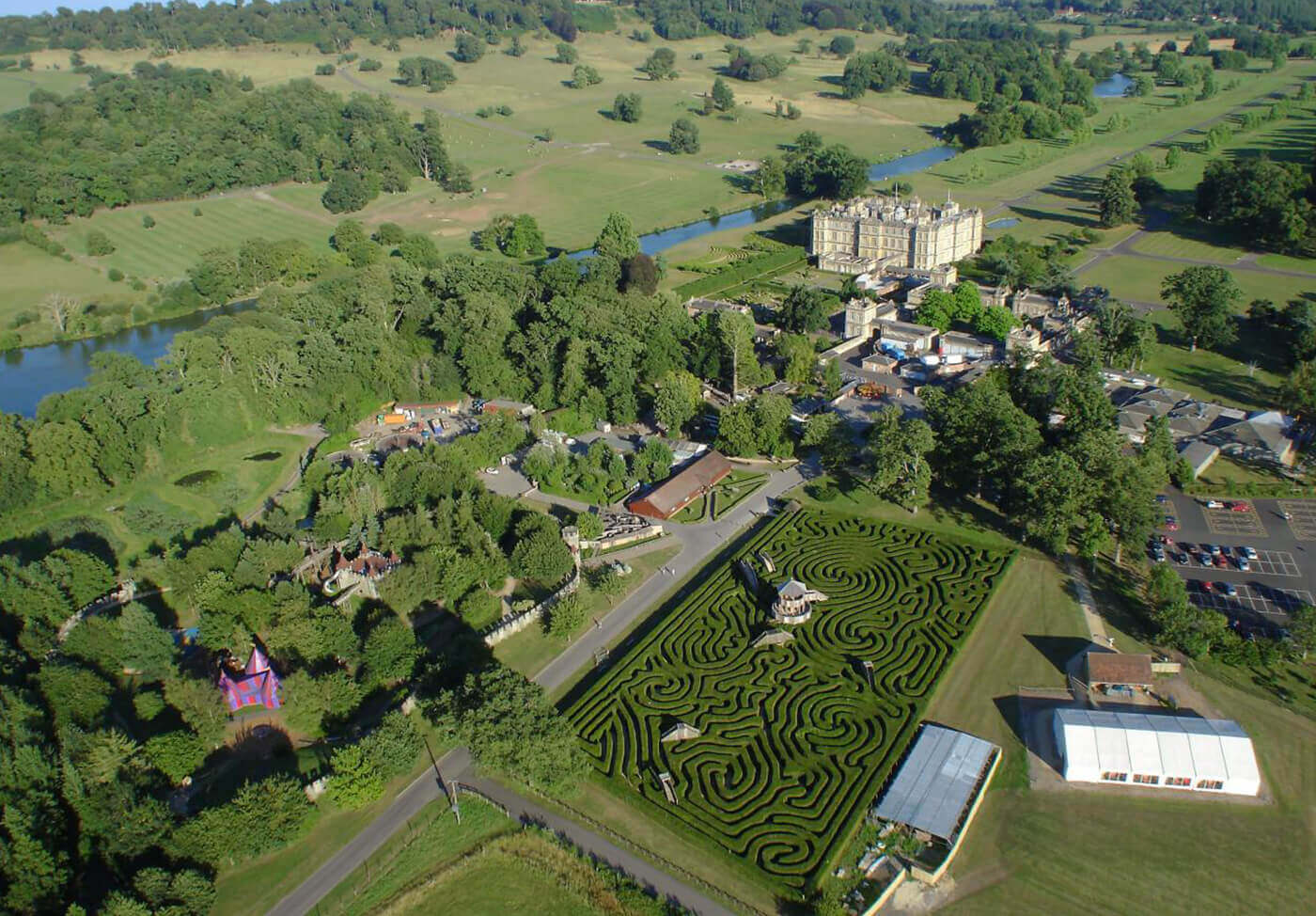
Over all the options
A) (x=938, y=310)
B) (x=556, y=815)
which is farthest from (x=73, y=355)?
(x=938, y=310)

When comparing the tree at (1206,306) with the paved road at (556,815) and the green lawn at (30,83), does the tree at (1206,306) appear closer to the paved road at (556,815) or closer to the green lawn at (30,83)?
the paved road at (556,815)

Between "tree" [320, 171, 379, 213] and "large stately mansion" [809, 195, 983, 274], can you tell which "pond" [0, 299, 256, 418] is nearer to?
"tree" [320, 171, 379, 213]

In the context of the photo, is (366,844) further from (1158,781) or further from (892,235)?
(892,235)

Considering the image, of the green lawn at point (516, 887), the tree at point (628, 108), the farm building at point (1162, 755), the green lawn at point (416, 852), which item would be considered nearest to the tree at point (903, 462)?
the farm building at point (1162, 755)

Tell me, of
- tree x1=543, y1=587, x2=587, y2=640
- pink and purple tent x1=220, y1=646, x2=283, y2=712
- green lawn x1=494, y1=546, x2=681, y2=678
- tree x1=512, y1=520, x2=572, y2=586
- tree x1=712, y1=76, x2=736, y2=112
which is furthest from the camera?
tree x1=712, y1=76, x2=736, y2=112

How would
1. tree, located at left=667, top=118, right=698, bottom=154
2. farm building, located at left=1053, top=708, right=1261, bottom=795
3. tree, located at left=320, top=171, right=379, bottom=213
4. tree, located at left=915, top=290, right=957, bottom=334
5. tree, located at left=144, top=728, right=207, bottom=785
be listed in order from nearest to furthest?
farm building, located at left=1053, top=708, right=1261, bottom=795, tree, located at left=144, top=728, right=207, bottom=785, tree, located at left=915, top=290, right=957, bottom=334, tree, located at left=320, top=171, right=379, bottom=213, tree, located at left=667, top=118, right=698, bottom=154

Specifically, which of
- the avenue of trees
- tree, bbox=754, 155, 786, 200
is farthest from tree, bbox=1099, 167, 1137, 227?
the avenue of trees

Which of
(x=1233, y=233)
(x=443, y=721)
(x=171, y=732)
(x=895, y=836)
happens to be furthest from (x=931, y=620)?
(x=1233, y=233)
